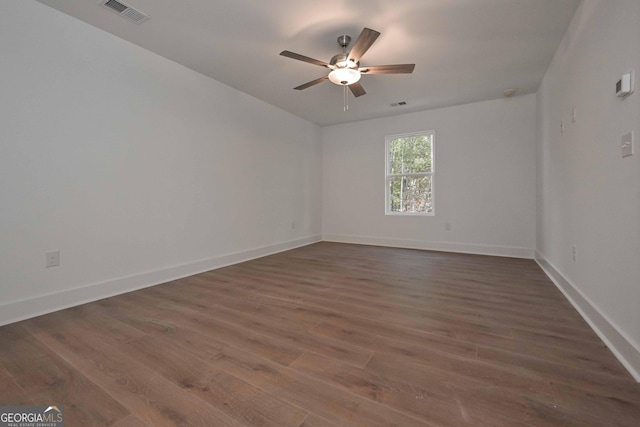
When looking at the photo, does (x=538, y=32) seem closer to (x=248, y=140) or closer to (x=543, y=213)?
(x=543, y=213)

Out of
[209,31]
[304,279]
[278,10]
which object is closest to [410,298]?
[304,279]

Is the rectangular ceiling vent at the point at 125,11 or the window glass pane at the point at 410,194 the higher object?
the rectangular ceiling vent at the point at 125,11

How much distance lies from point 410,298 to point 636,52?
6.94 ft

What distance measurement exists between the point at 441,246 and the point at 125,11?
16.8 feet

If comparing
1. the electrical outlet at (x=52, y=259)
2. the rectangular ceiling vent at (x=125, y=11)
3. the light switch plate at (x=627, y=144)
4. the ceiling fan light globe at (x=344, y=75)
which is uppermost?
the rectangular ceiling vent at (x=125, y=11)

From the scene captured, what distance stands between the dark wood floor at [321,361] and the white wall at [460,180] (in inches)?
76.8

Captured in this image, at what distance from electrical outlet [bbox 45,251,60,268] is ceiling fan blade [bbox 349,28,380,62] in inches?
122

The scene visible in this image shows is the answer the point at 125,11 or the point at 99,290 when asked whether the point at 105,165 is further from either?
the point at 125,11

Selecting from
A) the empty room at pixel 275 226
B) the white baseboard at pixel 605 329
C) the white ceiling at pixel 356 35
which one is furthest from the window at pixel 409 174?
the white baseboard at pixel 605 329

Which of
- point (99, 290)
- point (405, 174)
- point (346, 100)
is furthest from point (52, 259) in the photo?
point (405, 174)

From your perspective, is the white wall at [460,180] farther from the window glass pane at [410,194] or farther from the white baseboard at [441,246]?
the window glass pane at [410,194]

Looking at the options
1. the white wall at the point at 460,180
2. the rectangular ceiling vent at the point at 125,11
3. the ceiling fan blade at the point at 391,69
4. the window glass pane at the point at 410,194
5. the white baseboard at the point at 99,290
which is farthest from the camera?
the window glass pane at the point at 410,194

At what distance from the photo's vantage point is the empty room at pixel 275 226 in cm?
132

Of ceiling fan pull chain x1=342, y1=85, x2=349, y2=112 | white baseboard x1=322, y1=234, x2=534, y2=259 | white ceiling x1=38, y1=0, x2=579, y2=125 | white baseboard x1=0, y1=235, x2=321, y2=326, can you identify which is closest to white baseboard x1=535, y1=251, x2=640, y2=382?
white baseboard x1=322, y1=234, x2=534, y2=259
